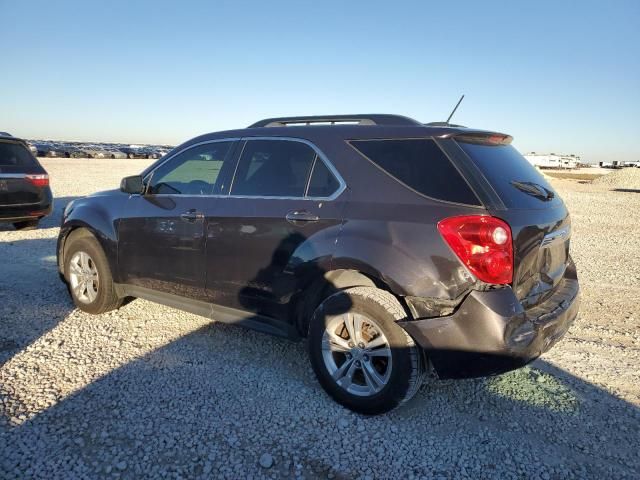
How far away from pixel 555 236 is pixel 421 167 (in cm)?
103

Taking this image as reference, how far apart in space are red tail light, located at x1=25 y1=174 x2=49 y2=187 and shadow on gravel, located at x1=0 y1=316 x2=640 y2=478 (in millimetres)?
6311

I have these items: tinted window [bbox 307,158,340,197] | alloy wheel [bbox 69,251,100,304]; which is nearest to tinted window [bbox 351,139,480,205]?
tinted window [bbox 307,158,340,197]

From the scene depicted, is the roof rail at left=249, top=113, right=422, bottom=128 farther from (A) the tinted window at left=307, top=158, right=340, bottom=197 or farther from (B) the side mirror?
(B) the side mirror

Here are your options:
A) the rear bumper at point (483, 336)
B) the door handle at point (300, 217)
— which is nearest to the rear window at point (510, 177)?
the rear bumper at point (483, 336)

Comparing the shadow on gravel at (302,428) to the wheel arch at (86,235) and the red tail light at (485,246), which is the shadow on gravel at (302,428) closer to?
the red tail light at (485,246)

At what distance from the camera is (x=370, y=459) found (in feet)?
8.74

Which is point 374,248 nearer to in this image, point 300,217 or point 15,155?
point 300,217

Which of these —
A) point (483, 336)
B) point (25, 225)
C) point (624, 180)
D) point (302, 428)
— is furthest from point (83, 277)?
point (624, 180)

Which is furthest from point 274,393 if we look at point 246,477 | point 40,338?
Answer: point 40,338

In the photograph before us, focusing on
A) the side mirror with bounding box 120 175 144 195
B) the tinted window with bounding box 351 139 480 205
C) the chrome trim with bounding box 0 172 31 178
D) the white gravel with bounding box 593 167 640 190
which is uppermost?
the tinted window with bounding box 351 139 480 205

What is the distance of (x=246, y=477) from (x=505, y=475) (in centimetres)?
138

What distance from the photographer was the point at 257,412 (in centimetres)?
308

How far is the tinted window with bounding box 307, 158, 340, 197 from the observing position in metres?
3.24

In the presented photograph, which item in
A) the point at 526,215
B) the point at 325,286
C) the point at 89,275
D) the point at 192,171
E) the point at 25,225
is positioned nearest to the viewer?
the point at 526,215
